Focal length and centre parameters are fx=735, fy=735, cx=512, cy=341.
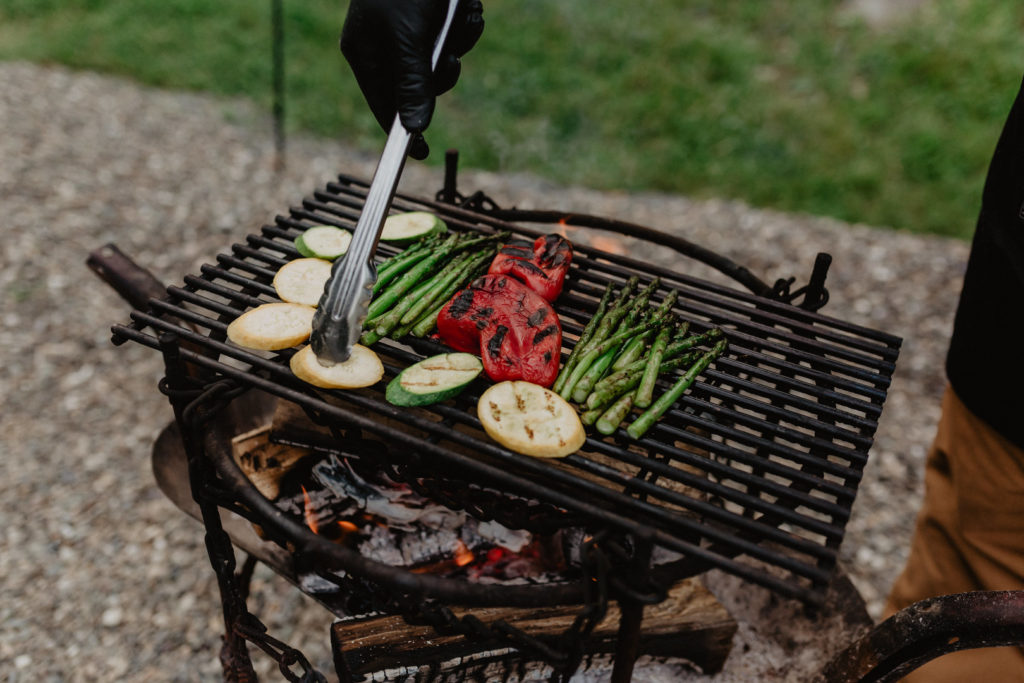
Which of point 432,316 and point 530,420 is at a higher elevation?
point 530,420

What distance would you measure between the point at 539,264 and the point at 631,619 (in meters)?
1.47

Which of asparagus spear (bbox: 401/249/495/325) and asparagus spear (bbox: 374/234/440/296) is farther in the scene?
asparagus spear (bbox: 374/234/440/296)

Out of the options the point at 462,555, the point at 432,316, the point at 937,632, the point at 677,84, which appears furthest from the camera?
the point at 677,84

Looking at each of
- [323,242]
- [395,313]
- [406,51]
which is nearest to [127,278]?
[323,242]

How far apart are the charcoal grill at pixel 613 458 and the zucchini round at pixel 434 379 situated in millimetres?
65

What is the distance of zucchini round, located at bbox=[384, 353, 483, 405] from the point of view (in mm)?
2373

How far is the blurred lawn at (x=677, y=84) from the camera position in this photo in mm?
8539

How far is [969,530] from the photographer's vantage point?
3186 millimetres

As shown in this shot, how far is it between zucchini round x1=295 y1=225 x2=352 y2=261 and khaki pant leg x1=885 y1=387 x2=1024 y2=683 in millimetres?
2780

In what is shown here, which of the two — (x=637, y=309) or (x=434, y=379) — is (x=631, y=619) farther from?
(x=637, y=309)

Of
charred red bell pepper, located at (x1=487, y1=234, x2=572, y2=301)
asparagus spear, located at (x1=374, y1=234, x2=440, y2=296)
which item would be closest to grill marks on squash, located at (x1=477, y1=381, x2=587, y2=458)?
charred red bell pepper, located at (x1=487, y1=234, x2=572, y2=301)

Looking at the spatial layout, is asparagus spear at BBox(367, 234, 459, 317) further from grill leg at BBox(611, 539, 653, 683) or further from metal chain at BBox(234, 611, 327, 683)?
grill leg at BBox(611, 539, 653, 683)

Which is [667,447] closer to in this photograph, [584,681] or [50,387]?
[584,681]

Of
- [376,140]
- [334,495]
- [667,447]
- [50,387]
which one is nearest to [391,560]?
[334,495]
